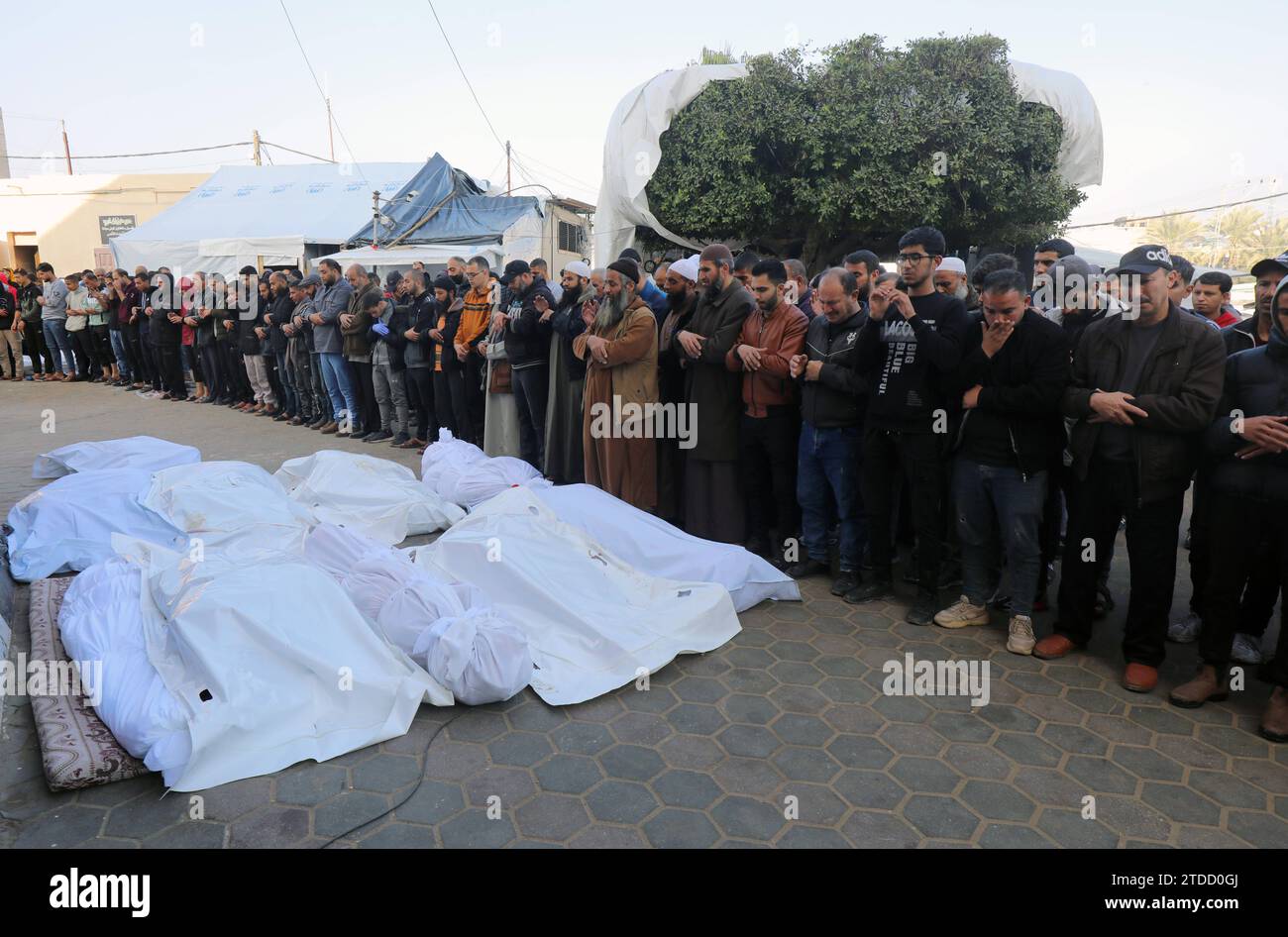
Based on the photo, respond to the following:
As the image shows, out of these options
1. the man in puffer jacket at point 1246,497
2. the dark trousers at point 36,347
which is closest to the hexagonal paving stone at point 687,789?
the man in puffer jacket at point 1246,497

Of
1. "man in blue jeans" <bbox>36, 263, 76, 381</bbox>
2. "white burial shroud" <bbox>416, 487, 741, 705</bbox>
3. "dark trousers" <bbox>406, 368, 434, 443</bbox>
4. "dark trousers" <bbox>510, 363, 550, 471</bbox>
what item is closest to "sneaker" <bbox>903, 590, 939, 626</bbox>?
"white burial shroud" <bbox>416, 487, 741, 705</bbox>

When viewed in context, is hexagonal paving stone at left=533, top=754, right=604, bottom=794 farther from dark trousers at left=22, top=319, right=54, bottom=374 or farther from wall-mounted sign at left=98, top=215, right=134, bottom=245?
wall-mounted sign at left=98, top=215, right=134, bottom=245

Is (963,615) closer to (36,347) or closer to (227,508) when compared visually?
(227,508)

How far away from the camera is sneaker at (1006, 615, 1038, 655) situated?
411 cm

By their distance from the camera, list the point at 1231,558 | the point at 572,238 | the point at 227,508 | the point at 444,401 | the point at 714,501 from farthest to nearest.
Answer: the point at 572,238 → the point at 444,401 → the point at 714,501 → the point at 227,508 → the point at 1231,558

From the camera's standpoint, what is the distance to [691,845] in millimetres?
2654

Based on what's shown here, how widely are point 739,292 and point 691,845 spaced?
370 cm

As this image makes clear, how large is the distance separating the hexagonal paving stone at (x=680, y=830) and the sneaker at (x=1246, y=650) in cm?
307

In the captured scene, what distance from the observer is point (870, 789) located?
297 centimetres

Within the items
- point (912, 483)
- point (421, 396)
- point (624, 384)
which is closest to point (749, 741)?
point (912, 483)

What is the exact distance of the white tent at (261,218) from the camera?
19.7m

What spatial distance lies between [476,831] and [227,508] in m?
3.63

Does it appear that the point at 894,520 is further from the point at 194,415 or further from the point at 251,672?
the point at 194,415

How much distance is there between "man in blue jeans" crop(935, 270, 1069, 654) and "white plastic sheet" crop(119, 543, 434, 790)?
3045mm
